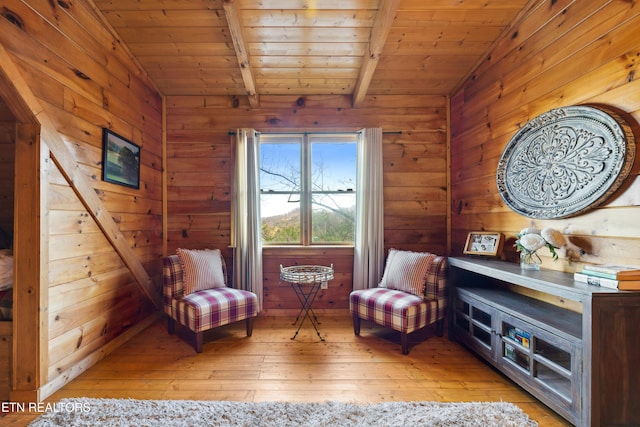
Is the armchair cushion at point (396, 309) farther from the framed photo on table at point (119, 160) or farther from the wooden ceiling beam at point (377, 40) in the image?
the framed photo on table at point (119, 160)

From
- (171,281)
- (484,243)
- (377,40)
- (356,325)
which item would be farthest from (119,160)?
(484,243)

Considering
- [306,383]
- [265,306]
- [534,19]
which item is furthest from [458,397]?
[534,19]

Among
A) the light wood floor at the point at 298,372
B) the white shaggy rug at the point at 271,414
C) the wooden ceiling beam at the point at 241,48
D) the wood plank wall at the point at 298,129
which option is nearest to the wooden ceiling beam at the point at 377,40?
the wood plank wall at the point at 298,129

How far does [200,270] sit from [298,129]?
6.08ft

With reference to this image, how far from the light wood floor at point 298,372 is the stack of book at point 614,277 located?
2.69ft

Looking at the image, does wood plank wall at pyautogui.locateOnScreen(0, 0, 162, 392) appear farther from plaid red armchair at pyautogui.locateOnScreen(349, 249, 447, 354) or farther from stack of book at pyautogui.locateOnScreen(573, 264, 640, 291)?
stack of book at pyautogui.locateOnScreen(573, 264, 640, 291)

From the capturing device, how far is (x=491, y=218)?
2357mm

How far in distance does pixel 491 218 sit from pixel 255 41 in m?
2.72

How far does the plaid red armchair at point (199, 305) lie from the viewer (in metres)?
2.12

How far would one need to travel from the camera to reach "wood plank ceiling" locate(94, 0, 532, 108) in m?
2.03

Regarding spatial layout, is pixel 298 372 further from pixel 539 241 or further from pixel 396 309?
pixel 539 241

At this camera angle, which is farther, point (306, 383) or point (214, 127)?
point (214, 127)

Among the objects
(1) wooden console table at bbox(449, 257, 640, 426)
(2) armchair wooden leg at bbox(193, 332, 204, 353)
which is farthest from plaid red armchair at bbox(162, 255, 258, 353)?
(1) wooden console table at bbox(449, 257, 640, 426)

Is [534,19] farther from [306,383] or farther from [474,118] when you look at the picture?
[306,383]
